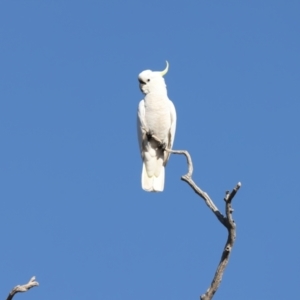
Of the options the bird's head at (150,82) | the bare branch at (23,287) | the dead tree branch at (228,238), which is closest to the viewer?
the bare branch at (23,287)

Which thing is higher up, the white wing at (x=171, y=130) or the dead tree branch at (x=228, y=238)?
the white wing at (x=171, y=130)

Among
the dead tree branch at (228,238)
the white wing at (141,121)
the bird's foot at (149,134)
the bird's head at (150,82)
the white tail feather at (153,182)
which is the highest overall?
the bird's head at (150,82)

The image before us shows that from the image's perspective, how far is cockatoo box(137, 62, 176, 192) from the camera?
677cm

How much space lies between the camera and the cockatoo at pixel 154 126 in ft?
22.2

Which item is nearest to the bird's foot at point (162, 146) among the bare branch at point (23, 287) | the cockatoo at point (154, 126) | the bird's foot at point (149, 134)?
the cockatoo at point (154, 126)

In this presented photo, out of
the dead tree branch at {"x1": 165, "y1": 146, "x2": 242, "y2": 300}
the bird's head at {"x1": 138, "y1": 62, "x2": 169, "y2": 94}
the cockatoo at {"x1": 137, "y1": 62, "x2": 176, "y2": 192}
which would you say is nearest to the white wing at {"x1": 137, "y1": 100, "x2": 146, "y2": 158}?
the cockatoo at {"x1": 137, "y1": 62, "x2": 176, "y2": 192}

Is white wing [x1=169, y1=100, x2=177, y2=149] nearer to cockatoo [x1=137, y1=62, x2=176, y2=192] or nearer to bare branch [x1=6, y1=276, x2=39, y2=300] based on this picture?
cockatoo [x1=137, y1=62, x2=176, y2=192]

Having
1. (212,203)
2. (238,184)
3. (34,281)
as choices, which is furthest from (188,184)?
(34,281)

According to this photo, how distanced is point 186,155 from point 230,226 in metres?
0.94

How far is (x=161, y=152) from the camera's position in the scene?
23.0 ft

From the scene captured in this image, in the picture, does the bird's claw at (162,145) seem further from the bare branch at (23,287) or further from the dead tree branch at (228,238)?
the bare branch at (23,287)

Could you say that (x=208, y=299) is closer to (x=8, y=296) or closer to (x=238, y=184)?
(x=238, y=184)

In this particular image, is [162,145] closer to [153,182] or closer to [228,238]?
[153,182]

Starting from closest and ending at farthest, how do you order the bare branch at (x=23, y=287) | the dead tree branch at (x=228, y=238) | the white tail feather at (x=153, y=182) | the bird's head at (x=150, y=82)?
the bare branch at (x=23, y=287), the dead tree branch at (x=228, y=238), the bird's head at (x=150, y=82), the white tail feather at (x=153, y=182)
